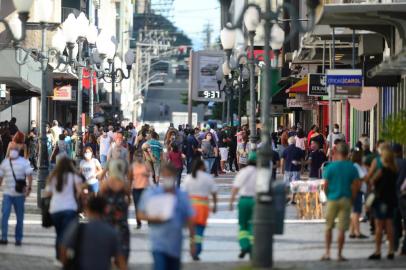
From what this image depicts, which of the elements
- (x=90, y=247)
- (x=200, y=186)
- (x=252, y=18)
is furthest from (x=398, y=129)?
(x=90, y=247)

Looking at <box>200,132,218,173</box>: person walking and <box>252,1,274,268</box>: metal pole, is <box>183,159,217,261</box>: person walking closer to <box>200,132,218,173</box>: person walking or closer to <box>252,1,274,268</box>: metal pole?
<box>252,1,274,268</box>: metal pole

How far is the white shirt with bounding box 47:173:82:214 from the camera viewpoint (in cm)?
1811

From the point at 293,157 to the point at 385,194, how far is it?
11.8 meters

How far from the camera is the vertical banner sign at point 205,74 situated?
249 feet

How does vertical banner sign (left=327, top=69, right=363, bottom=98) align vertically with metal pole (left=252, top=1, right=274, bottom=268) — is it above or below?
above

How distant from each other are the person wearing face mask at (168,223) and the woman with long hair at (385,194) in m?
5.55

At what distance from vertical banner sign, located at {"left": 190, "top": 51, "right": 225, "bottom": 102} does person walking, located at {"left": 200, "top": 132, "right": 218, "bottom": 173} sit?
87.6 feet

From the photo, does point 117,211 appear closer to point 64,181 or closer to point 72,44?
point 64,181

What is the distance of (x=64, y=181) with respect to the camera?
18.1 meters

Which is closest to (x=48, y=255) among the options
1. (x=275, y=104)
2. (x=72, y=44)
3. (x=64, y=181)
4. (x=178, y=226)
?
(x=64, y=181)

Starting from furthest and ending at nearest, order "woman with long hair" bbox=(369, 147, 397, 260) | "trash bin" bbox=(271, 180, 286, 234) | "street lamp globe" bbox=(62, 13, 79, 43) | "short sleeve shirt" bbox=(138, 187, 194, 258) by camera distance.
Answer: "street lamp globe" bbox=(62, 13, 79, 43)
"woman with long hair" bbox=(369, 147, 397, 260)
"trash bin" bbox=(271, 180, 286, 234)
"short sleeve shirt" bbox=(138, 187, 194, 258)

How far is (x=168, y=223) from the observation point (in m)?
14.0

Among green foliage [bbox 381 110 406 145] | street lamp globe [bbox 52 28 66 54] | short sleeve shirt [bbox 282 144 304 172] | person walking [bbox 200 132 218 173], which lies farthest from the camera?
person walking [bbox 200 132 218 173]

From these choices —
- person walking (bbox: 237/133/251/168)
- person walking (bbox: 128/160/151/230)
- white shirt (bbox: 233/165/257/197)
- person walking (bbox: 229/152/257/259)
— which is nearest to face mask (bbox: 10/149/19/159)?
person walking (bbox: 128/160/151/230)
